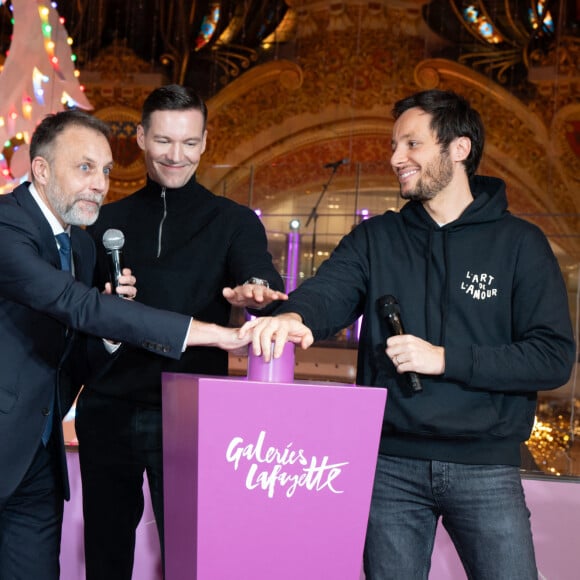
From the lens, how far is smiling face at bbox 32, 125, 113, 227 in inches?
69.0

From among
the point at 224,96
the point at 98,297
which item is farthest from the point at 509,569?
the point at 224,96

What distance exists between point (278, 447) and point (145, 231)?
0.87 metres

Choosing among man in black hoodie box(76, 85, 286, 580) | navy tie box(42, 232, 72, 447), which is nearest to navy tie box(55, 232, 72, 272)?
navy tie box(42, 232, 72, 447)

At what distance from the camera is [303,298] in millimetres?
1603

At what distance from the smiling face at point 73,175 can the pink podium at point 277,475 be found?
665mm

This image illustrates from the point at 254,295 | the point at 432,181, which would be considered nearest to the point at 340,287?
the point at 254,295

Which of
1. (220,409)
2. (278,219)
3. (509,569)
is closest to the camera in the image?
(220,409)

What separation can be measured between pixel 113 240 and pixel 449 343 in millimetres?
723

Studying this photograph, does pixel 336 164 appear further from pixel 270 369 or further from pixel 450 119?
pixel 270 369

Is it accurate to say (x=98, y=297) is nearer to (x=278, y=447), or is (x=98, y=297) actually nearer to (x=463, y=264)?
(x=278, y=447)

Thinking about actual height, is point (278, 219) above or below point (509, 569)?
above

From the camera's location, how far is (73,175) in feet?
5.78

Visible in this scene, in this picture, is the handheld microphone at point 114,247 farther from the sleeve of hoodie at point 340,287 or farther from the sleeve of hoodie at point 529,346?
the sleeve of hoodie at point 529,346

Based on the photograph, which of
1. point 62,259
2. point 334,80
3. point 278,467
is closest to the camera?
point 278,467
